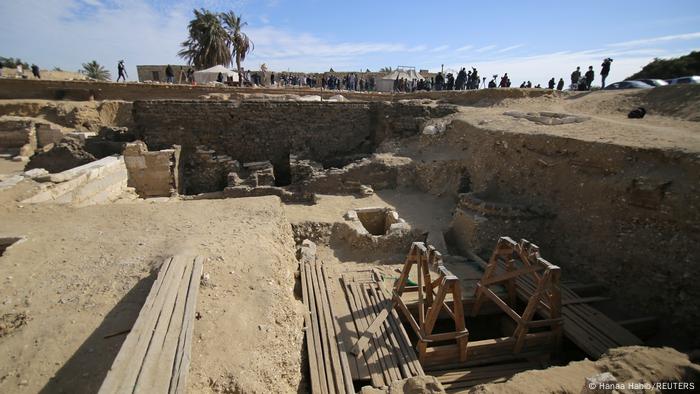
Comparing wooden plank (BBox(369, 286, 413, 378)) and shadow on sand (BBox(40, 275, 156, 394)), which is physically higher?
shadow on sand (BBox(40, 275, 156, 394))

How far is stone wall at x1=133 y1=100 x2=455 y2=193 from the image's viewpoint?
43.2 ft

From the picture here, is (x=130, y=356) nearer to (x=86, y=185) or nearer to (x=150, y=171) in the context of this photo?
(x=86, y=185)

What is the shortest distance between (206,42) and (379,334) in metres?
29.7

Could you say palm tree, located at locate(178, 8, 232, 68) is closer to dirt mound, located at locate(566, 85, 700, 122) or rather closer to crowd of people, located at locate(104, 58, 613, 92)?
crowd of people, located at locate(104, 58, 613, 92)

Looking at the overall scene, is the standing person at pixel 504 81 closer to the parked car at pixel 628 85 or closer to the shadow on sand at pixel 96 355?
the parked car at pixel 628 85

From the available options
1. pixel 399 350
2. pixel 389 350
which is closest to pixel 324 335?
pixel 389 350

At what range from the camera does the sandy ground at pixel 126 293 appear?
10.8 feet

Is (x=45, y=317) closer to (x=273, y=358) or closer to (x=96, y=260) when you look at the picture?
(x=96, y=260)

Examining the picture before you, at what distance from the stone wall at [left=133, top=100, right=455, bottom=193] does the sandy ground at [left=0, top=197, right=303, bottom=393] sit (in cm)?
735

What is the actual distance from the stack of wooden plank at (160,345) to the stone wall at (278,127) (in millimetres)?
10325

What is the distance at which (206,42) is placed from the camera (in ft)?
92.1

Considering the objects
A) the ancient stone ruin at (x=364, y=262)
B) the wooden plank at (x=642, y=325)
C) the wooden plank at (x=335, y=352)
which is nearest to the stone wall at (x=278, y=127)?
the ancient stone ruin at (x=364, y=262)

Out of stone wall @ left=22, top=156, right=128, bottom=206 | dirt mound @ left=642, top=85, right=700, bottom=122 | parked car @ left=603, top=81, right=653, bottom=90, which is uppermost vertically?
parked car @ left=603, top=81, right=653, bottom=90

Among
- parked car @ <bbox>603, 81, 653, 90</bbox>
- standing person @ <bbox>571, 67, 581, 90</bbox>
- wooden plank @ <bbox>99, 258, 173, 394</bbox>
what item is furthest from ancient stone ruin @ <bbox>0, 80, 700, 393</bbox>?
standing person @ <bbox>571, 67, 581, 90</bbox>
